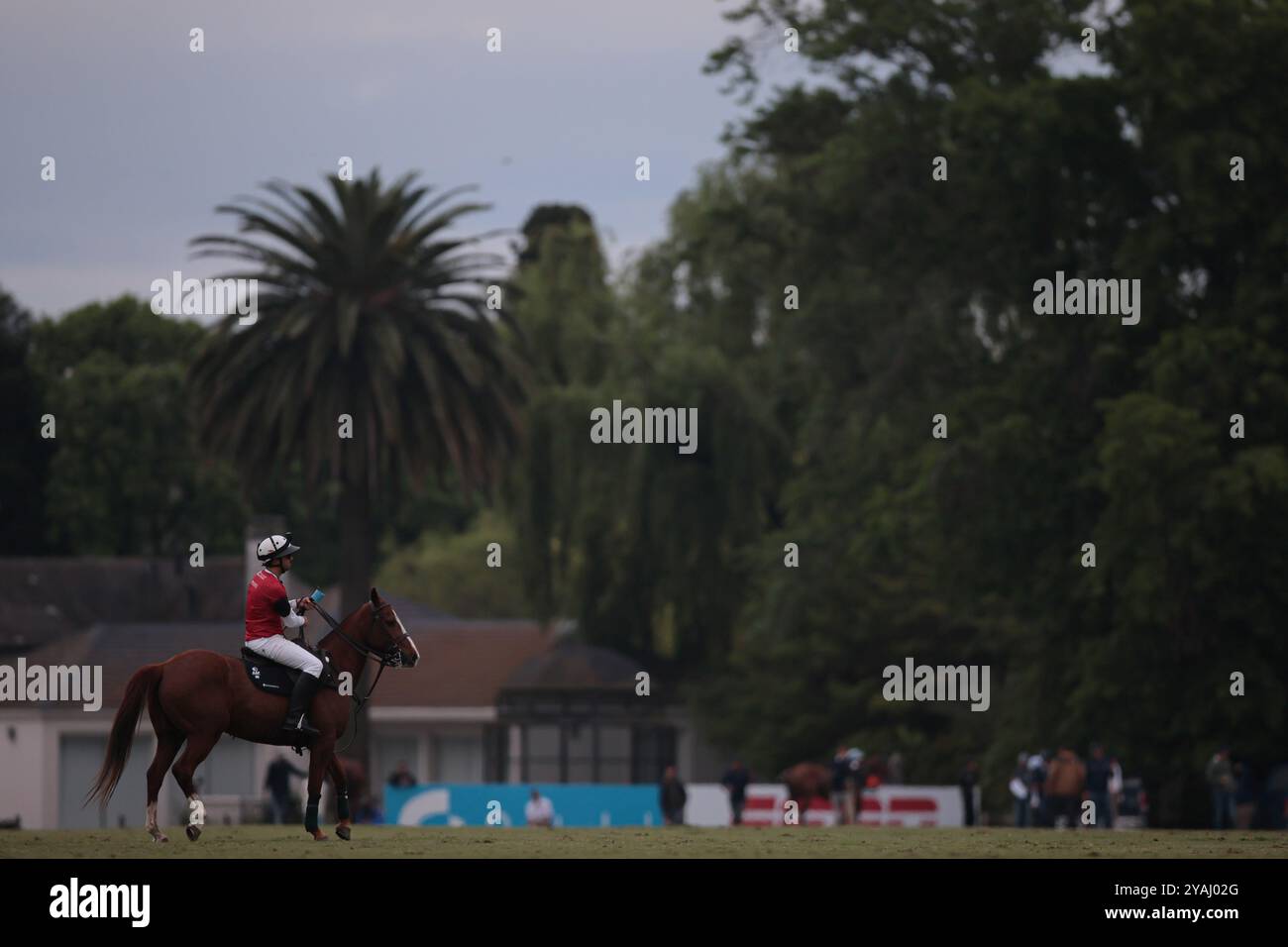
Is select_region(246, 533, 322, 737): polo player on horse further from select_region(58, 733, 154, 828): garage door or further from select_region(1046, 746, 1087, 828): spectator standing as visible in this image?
select_region(58, 733, 154, 828): garage door

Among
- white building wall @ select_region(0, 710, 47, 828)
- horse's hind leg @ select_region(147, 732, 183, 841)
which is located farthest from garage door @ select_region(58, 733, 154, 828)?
horse's hind leg @ select_region(147, 732, 183, 841)

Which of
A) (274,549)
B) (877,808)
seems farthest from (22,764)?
(274,549)

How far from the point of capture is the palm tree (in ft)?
198

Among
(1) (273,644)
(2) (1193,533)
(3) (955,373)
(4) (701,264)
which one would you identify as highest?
(4) (701,264)

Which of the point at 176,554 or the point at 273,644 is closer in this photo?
the point at 273,644

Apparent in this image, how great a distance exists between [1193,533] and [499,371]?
24.0 meters

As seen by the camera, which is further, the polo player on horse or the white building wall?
the white building wall

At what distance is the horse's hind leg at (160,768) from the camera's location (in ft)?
68.9

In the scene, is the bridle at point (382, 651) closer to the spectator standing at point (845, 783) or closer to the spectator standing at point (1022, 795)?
the spectator standing at point (1022, 795)

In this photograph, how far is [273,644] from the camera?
21188 mm

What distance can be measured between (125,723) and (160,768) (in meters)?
0.51

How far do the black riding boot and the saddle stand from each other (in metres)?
0.09
